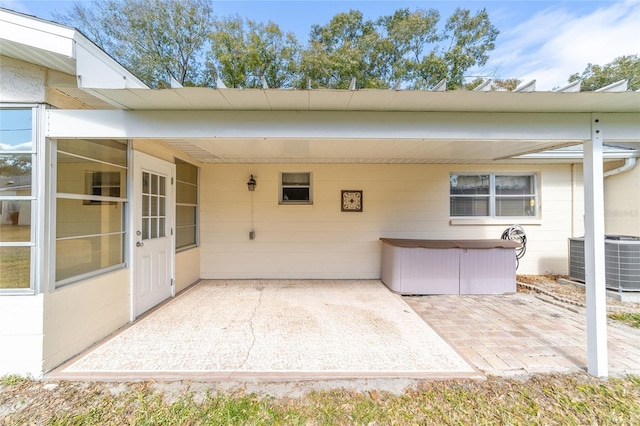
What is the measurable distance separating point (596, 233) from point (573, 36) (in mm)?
12911

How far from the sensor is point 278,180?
546 cm

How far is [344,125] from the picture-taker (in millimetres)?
2469

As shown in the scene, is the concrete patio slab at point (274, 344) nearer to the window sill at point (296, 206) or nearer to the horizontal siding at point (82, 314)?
the horizontal siding at point (82, 314)

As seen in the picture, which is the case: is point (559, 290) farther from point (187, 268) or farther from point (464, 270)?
point (187, 268)

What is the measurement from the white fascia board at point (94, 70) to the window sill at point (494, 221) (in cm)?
554

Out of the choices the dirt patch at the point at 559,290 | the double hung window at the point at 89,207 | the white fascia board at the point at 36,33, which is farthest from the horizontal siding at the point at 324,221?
the white fascia board at the point at 36,33

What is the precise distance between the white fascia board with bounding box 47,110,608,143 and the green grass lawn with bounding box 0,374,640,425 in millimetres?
2175

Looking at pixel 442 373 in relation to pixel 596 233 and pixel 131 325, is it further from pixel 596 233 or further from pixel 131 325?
pixel 131 325

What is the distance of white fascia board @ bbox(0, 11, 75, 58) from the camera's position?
6.99 ft

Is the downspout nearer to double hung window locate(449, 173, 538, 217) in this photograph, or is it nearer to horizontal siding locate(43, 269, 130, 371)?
double hung window locate(449, 173, 538, 217)

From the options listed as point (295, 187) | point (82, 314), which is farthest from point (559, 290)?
point (82, 314)

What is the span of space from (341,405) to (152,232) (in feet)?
11.2

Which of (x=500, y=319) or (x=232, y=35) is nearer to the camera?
(x=500, y=319)

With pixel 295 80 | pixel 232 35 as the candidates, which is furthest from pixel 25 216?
pixel 232 35
